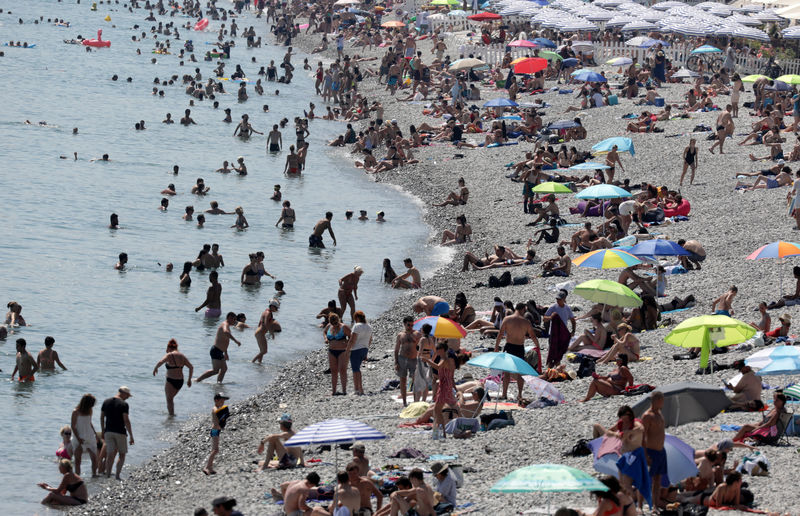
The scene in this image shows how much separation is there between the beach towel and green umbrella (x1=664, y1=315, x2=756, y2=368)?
1.98m

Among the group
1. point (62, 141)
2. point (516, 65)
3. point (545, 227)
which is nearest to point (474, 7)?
point (516, 65)

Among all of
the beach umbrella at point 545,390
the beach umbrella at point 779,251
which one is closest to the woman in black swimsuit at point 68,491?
the beach umbrella at point 545,390

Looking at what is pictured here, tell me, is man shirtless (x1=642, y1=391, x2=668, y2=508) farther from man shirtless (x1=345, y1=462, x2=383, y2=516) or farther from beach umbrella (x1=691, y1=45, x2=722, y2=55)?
beach umbrella (x1=691, y1=45, x2=722, y2=55)

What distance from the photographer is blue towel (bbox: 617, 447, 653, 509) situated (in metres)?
9.77

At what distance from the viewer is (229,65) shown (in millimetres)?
59719

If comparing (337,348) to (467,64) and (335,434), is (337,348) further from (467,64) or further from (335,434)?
(467,64)

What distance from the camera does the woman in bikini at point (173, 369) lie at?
1588 centimetres

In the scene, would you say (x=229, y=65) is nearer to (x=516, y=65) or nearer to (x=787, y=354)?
(x=516, y=65)

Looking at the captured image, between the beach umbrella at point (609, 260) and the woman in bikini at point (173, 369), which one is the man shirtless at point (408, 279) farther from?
the woman in bikini at point (173, 369)

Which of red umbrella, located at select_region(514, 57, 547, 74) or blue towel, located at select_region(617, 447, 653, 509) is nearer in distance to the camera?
blue towel, located at select_region(617, 447, 653, 509)

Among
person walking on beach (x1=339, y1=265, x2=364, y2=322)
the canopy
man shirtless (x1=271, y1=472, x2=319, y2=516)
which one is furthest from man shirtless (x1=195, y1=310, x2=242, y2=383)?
the canopy

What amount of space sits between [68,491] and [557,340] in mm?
6936

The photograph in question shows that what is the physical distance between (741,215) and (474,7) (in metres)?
35.0

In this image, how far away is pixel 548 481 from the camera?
30.1 feet
